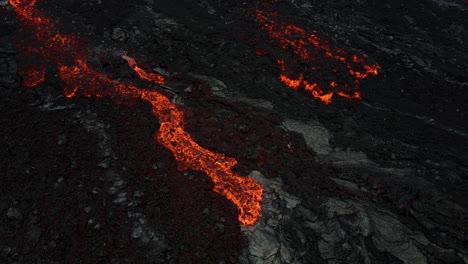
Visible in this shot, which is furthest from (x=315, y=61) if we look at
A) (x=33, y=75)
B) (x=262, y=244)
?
(x=33, y=75)

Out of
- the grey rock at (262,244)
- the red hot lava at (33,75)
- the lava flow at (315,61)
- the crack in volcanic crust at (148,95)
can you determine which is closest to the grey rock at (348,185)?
the crack in volcanic crust at (148,95)

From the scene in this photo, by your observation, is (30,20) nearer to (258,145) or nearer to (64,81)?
(64,81)

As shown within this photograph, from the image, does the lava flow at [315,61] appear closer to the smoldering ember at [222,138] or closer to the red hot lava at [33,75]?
the smoldering ember at [222,138]

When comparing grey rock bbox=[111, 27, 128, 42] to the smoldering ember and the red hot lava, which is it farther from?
the red hot lava

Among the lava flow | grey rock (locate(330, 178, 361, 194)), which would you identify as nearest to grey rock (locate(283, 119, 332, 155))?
grey rock (locate(330, 178, 361, 194))

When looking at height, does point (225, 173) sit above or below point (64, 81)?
below

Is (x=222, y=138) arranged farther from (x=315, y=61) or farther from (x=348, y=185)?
(x=315, y=61)

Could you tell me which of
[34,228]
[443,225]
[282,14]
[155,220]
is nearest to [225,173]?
[155,220]
